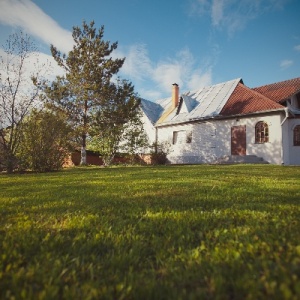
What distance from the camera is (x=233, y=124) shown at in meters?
21.5

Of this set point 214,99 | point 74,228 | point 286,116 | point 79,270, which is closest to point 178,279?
point 79,270

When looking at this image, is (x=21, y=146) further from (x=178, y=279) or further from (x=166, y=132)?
(x=166, y=132)

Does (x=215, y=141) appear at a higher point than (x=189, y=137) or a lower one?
lower

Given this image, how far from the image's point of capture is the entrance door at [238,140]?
2092cm

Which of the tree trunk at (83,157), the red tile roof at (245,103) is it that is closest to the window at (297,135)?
the red tile roof at (245,103)

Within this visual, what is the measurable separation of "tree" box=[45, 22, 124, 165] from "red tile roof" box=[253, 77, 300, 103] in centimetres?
1427

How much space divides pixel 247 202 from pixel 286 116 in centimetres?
1703

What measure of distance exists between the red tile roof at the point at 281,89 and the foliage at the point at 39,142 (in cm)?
1778

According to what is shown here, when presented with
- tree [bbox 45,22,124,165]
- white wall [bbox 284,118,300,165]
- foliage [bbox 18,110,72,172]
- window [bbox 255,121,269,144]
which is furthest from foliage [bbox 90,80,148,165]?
white wall [bbox 284,118,300,165]

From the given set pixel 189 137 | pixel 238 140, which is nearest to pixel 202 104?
pixel 189 137

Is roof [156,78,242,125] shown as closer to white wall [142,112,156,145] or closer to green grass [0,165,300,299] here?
white wall [142,112,156,145]

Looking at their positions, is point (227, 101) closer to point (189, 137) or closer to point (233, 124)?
point (233, 124)

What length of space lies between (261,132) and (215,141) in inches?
162

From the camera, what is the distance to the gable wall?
19.2 metres
